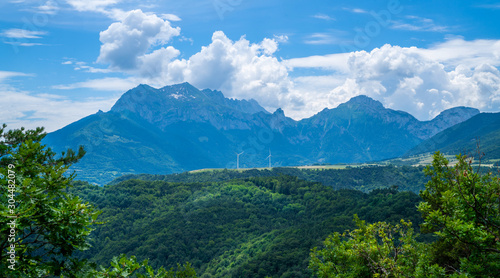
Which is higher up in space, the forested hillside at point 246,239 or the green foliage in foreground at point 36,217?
the green foliage in foreground at point 36,217

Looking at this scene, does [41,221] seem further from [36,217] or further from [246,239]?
[246,239]

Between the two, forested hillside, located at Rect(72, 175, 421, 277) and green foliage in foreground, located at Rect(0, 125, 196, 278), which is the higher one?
green foliage in foreground, located at Rect(0, 125, 196, 278)

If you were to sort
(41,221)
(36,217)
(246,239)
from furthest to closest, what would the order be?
(246,239) < (41,221) < (36,217)

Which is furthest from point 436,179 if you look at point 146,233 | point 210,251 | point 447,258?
point 146,233

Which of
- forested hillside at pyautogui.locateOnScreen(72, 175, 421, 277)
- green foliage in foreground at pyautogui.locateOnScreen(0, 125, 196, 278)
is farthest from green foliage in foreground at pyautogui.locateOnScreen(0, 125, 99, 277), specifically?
forested hillside at pyautogui.locateOnScreen(72, 175, 421, 277)

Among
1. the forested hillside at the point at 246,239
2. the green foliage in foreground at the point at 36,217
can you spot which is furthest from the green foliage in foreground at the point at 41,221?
the forested hillside at the point at 246,239

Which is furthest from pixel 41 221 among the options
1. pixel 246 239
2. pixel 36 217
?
pixel 246 239

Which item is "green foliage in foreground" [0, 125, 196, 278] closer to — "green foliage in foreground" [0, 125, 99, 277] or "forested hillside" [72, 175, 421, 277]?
"green foliage in foreground" [0, 125, 99, 277]

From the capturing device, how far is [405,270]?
55.8 ft

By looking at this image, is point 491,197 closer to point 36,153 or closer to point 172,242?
point 36,153

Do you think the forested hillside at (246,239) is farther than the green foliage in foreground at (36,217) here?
Yes

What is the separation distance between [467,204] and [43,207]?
13.7m

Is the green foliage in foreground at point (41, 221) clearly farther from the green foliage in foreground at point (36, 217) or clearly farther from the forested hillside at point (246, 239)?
the forested hillside at point (246, 239)

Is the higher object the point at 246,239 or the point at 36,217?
the point at 36,217
